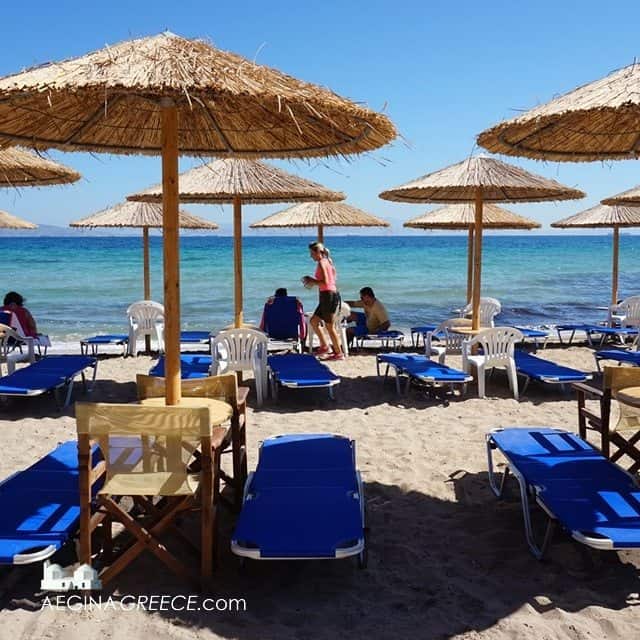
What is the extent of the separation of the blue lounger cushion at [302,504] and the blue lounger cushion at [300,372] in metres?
1.84

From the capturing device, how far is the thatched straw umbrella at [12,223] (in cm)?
983

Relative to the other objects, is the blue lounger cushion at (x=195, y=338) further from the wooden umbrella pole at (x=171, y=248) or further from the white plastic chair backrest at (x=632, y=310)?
the white plastic chair backrest at (x=632, y=310)

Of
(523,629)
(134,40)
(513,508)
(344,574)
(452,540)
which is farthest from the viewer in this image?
(513,508)

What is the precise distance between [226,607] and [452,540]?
125cm

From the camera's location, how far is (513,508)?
3754 millimetres

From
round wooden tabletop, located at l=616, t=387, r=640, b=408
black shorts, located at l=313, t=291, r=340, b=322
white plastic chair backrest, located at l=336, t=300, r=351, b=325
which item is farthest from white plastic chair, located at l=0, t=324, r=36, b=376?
round wooden tabletop, located at l=616, t=387, r=640, b=408

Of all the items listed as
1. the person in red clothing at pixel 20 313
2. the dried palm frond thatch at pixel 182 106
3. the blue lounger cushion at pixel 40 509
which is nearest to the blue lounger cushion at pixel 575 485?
the dried palm frond thatch at pixel 182 106

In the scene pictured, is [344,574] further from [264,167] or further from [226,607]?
[264,167]

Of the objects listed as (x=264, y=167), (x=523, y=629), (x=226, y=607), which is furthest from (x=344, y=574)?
(x=264, y=167)

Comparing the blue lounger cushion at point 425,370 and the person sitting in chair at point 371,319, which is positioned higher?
the person sitting in chair at point 371,319

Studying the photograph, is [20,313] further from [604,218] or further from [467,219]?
[604,218]

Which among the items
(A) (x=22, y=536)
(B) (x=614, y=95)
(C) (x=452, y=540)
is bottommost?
(C) (x=452, y=540)

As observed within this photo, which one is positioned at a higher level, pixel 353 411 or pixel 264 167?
pixel 264 167

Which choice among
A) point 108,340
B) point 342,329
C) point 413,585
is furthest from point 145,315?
point 413,585
